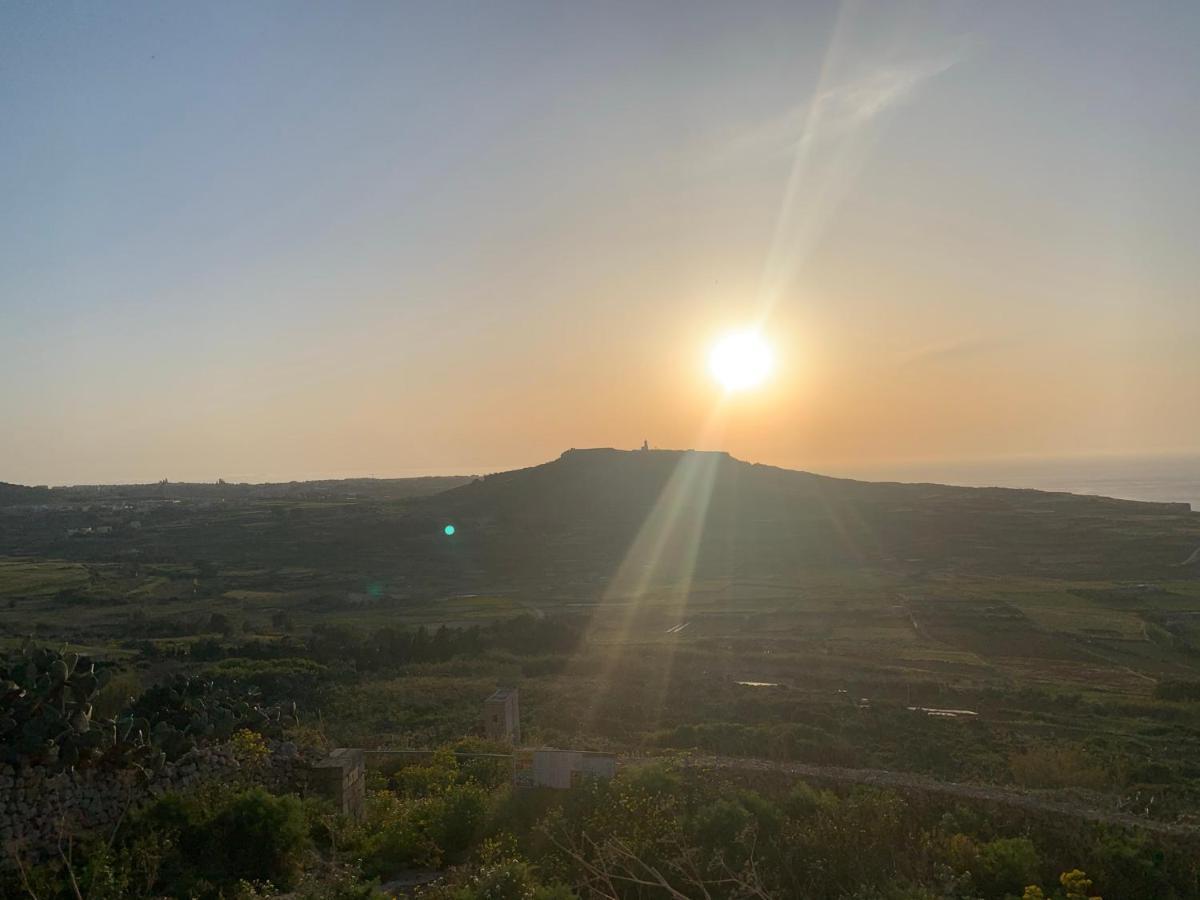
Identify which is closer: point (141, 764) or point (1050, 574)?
point (141, 764)

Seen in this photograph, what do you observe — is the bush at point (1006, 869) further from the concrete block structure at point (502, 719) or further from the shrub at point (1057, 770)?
the concrete block structure at point (502, 719)

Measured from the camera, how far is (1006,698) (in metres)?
24.3

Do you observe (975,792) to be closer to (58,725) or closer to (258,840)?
(258,840)

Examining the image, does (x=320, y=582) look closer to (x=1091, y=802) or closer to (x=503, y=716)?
(x=503, y=716)

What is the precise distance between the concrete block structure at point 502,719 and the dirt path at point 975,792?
12.6ft

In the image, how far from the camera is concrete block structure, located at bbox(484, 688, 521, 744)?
558 inches

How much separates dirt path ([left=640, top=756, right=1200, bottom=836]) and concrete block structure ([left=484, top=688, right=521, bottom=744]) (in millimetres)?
3831

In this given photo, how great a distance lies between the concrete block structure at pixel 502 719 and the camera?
558 inches

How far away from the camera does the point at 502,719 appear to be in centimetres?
1437

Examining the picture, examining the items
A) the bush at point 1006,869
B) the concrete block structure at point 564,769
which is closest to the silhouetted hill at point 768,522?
the concrete block structure at point 564,769

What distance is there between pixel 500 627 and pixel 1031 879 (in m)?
28.8

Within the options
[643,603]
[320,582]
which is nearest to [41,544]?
[320,582]

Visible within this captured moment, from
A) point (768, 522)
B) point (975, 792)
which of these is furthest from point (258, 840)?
point (768, 522)

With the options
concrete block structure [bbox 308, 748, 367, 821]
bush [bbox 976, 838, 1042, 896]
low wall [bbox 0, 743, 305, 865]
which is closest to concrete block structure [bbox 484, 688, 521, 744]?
concrete block structure [bbox 308, 748, 367, 821]
